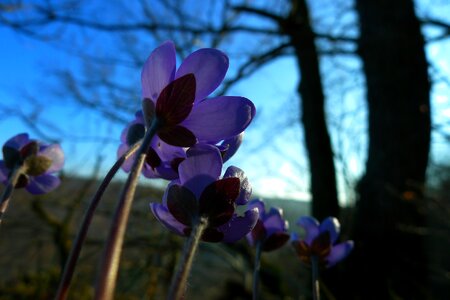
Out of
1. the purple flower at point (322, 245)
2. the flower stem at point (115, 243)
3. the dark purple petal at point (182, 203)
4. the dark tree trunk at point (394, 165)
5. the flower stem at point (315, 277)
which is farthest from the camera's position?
the dark tree trunk at point (394, 165)

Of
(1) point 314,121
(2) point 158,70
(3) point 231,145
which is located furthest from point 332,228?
(1) point 314,121

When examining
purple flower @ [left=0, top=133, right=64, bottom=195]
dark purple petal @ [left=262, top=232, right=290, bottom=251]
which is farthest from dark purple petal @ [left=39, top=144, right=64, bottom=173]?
dark purple petal @ [left=262, top=232, right=290, bottom=251]

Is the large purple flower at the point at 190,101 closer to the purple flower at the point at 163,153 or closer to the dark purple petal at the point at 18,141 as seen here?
the purple flower at the point at 163,153

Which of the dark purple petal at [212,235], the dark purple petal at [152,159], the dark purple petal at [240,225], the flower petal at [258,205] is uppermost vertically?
the dark purple petal at [152,159]

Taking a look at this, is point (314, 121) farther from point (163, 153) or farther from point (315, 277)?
point (163, 153)

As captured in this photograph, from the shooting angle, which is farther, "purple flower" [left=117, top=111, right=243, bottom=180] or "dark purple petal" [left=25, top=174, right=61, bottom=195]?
"dark purple petal" [left=25, top=174, right=61, bottom=195]

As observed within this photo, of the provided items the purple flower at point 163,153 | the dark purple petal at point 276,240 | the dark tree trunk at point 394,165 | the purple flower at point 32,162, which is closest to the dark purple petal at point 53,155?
the purple flower at point 32,162

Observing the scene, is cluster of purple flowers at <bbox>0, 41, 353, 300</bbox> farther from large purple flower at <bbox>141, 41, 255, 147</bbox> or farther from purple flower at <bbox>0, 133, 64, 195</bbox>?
purple flower at <bbox>0, 133, 64, 195</bbox>
